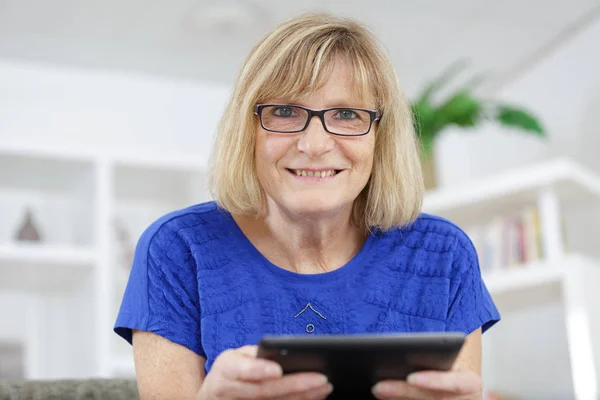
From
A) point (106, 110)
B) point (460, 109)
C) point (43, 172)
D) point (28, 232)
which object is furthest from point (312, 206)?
point (106, 110)

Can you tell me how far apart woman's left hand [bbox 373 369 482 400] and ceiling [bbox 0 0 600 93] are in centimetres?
269

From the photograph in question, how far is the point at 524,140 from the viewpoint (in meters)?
4.27

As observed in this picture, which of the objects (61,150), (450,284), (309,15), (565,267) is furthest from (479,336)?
(61,150)

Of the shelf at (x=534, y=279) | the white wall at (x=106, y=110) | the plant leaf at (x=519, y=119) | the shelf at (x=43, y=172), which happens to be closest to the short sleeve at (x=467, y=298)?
the shelf at (x=534, y=279)

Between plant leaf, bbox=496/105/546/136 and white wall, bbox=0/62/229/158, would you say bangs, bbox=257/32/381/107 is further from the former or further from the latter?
white wall, bbox=0/62/229/158

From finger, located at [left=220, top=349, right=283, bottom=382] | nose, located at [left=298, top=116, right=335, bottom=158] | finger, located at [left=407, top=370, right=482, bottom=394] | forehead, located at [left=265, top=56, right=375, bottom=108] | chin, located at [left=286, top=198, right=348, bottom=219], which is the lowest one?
finger, located at [left=407, top=370, right=482, bottom=394]

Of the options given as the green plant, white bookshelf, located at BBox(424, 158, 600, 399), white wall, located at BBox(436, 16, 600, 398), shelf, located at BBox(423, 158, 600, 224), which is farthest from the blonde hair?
white wall, located at BBox(436, 16, 600, 398)

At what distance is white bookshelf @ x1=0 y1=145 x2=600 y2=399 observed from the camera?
10.2 feet

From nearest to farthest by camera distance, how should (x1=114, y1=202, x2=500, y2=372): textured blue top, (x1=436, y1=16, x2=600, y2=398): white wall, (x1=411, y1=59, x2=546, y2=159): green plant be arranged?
1. (x1=114, y1=202, x2=500, y2=372): textured blue top
2. (x1=411, y1=59, x2=546, y2=159): green plant
3. (x1=436, y1=16, x2=600, y2=398): white wall

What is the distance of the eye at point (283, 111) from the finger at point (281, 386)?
0.50 m

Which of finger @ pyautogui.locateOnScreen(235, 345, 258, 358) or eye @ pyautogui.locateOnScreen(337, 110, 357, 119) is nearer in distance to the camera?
finger @ pyautogui.locateOnScreen(235, 345, 258, 358)

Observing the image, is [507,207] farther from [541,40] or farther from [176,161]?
[176,161]

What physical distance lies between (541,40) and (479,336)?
310 cm

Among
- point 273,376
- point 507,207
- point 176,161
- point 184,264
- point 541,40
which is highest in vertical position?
point 541,40
